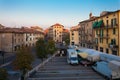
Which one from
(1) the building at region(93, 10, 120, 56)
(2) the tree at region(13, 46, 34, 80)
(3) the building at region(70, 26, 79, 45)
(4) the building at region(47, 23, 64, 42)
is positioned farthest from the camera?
(4) the building at region(47, 23, 64, 42)

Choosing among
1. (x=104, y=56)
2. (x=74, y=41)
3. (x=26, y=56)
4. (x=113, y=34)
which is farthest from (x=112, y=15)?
(x=74, y=41)

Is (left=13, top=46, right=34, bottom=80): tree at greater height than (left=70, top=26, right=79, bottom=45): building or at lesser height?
lesser

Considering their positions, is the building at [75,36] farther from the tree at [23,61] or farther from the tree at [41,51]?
the tree at [23,61]

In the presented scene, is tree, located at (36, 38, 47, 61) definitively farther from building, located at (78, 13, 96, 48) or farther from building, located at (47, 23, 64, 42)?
building, located at (47, 23, 64, 42)

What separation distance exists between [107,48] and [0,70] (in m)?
39.0

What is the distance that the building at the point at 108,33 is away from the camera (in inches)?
1838

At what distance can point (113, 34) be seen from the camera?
49094 mm

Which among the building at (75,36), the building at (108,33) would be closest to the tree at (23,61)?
the building at (108,33)

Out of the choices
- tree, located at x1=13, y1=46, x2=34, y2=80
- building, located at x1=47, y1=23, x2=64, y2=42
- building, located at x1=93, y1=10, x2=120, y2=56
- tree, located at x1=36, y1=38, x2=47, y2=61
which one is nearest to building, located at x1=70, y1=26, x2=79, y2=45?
building, located at x1=93, y1=10, x2=120, y2=56

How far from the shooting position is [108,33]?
170ft

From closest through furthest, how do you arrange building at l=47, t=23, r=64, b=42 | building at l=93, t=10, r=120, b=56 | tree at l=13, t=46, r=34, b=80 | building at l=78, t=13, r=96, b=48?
1. tree at l=13, t=46, r=34, b=80
2. building at l=93, t=10, r=120, b=56
3. building at l=78, t=13, r=96, b=48
4. building at l=47, t=23, r=64, b=42

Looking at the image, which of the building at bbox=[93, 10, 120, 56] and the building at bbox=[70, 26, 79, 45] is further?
the building at bbox=[70, 26, 79, 45]

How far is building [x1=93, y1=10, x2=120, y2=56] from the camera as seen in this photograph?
46.7 m

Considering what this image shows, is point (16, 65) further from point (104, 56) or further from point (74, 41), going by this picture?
point (74, 41)
